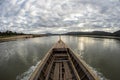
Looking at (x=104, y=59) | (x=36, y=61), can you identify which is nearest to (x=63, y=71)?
(x=36, y=61)

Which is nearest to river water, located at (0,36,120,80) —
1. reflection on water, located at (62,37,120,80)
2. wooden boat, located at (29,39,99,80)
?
reflection on water, located at (62,37,120,80)

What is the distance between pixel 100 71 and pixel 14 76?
9.27 m

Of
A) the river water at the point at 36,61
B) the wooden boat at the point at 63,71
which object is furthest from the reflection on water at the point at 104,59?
the wooden boat at the point at 63,71

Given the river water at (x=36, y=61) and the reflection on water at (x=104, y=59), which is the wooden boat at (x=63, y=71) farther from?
the reflection on water at (x=104, y=59)

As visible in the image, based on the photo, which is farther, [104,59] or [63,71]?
[104,59]

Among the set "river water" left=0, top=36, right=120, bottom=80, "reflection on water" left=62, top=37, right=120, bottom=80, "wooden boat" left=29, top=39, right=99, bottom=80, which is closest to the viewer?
"wooden boat" left=29, top=39, right=99, bottom=80

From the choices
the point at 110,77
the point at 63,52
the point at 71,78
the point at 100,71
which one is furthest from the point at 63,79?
the point at 63,52

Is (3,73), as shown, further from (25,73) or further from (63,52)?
(63,52)

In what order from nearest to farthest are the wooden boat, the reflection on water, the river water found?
the wooden boat → the river water → the reflection on water

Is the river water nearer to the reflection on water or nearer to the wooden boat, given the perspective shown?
the reflection on water

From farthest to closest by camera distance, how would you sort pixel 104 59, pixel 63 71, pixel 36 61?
1. pixel 104 59
2. pixel 36 61
3. pixel 63 71

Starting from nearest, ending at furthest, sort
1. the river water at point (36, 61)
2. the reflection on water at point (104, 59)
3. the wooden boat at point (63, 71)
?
1. the wooden boat at point (63, 71)
2. the river water at point (36, 61)
3. the reflection on water at point (104, 59)

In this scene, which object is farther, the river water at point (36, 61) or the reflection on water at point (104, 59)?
the reflection on water at point (104, 59)

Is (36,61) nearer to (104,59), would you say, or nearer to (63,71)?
(63,71)
